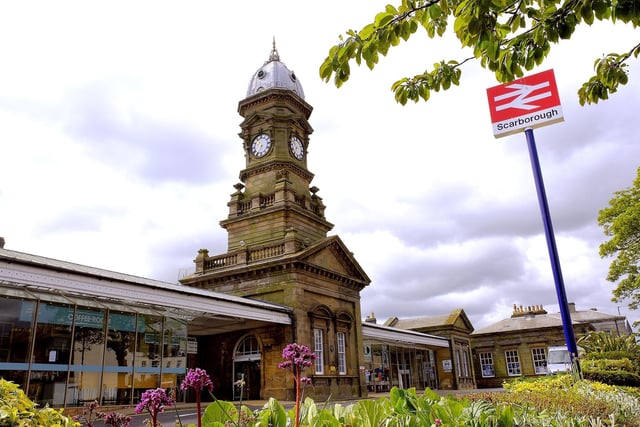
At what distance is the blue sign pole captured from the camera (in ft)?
38.5

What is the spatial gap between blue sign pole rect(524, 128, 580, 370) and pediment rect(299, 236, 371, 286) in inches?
483

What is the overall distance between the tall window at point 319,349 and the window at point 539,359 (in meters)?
27.0

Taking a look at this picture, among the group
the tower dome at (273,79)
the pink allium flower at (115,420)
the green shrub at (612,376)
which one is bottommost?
the green shrub at (612,376)

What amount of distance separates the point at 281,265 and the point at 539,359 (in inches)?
1207

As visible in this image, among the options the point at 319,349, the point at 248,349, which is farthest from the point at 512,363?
the point at 248,349

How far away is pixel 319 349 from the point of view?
23.7 m

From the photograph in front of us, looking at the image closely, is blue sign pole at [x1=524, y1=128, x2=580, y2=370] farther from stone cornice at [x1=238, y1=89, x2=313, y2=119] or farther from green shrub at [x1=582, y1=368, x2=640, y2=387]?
stone cornice at [x1=238, y1=89, x2=313, y2=119]

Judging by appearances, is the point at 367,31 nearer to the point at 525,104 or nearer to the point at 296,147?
the point at 525,104

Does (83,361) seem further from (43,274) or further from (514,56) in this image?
(514,56)

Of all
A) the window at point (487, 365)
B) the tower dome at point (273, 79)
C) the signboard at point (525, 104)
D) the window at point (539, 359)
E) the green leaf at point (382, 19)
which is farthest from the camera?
the window at point (487, 365)

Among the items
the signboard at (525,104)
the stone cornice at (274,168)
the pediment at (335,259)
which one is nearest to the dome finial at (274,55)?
the stone cornice at (274,168)

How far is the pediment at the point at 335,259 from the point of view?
23891mm

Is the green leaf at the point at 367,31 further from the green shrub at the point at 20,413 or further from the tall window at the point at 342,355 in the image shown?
the tall window at the point at 342,355

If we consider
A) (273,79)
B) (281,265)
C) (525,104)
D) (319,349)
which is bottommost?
(319,349)
